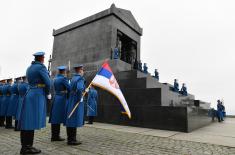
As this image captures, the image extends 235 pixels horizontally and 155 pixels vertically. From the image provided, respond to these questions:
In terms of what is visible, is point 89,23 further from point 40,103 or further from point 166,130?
point 40,103

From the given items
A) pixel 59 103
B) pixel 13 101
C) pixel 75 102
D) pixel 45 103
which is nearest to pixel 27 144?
pixel 45 103

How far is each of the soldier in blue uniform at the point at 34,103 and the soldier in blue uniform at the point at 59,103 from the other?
2.93 feet

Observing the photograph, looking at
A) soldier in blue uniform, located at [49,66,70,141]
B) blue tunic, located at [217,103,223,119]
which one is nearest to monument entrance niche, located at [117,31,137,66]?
blue tunic, located at [217,103,223,119]

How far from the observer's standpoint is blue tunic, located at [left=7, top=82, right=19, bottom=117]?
7.81m

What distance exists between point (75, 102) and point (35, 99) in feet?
3.60

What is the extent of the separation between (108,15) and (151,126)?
8.59 m

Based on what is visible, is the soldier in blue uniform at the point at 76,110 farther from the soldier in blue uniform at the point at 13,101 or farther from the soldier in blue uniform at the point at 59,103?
the soldier in blue uniform at the point at 13,101

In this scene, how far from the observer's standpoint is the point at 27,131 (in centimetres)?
412

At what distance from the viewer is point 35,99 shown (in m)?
4.27

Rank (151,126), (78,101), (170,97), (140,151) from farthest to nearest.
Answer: (170,97) < (151,126) < (78,101) < (140,151)

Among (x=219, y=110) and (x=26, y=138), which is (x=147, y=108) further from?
(x=219, y=110)

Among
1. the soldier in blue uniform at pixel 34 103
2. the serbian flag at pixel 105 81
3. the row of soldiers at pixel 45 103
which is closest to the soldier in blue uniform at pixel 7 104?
the row of soldiers at pixel 45 103

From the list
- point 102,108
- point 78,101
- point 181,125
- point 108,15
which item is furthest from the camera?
point 108,15

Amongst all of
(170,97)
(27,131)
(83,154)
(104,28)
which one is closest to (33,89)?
(27,131)
